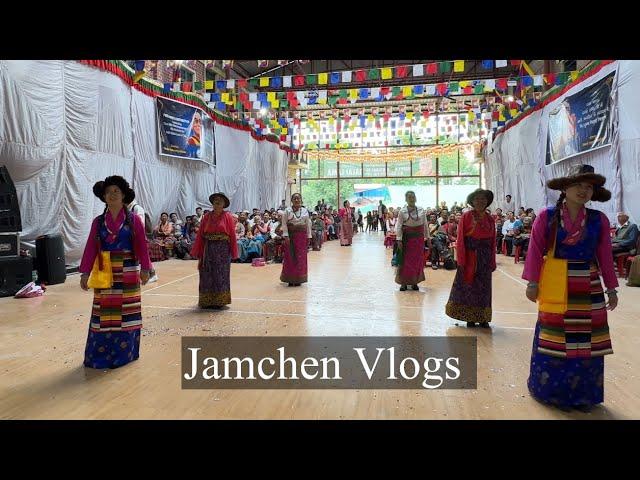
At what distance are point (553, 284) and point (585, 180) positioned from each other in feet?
1.84

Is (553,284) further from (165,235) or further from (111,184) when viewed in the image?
(165,235)

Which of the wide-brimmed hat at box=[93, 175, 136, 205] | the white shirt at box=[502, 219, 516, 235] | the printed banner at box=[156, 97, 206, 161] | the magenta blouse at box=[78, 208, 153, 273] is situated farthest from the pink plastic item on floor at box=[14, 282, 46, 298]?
the white shirt at box=[502, 219, 516, 235]

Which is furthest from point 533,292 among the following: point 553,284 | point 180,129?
point 180,129

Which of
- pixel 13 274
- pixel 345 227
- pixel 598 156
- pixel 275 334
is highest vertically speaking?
pixel 598 156

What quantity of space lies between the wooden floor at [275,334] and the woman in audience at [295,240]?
22 centimetres

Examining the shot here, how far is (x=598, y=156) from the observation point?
826cm

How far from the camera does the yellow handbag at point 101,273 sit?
3.09m

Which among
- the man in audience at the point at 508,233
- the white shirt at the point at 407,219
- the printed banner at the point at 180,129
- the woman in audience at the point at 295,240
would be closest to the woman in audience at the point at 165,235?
the printed banner at the point at 180,129

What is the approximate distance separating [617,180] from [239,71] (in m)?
13.0

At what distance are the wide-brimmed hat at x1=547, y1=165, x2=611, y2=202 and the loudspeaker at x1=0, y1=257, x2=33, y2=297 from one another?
6.15 meters

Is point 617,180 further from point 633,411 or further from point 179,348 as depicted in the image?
point 179,348

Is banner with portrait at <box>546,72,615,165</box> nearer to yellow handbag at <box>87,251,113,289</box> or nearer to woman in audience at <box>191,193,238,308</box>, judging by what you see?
Answer: woman in audience at <box>191,193,238,308</box>

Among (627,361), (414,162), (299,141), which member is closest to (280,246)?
(627,361)

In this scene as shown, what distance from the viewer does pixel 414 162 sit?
22375 mm
